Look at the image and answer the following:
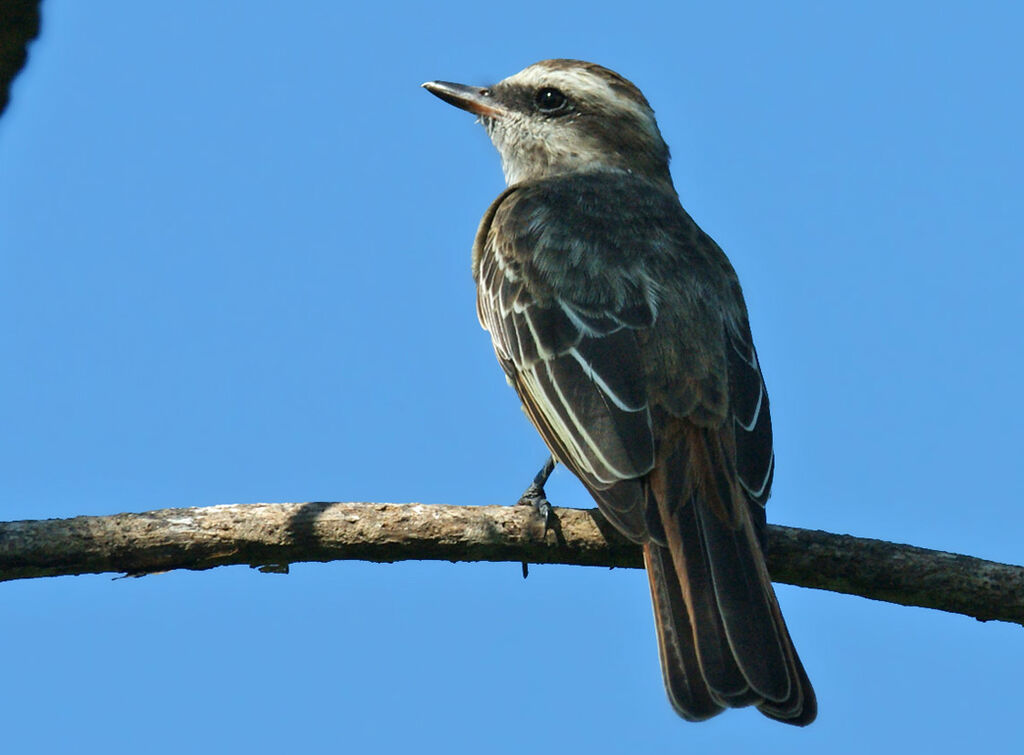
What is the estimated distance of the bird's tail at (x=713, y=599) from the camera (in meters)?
5.75

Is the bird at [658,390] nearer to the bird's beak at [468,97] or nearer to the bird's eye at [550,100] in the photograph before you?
the bird's eye at [550,100]

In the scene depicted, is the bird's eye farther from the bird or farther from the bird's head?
the bird

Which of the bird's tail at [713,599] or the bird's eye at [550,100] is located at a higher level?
the bird's eye at [550,100]

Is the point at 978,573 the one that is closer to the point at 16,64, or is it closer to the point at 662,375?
the point at 662,375

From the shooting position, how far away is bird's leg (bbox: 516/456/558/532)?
20.8 feet

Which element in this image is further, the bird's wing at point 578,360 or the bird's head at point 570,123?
the bird's head at point 570,123

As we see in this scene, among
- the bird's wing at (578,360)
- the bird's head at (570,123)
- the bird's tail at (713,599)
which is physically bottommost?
the bird's tail at (713,599)

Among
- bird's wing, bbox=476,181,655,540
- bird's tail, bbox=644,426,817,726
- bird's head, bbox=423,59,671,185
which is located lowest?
bird's tail, bbox=644,426,817,726

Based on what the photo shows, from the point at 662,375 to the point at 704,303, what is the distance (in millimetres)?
875

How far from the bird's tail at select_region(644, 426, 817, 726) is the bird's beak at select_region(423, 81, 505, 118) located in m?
3.99

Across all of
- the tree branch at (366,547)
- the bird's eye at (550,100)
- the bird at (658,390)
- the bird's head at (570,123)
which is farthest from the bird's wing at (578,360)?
the bird's eye at (550,100)

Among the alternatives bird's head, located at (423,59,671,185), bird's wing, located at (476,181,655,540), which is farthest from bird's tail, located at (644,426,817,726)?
bird's head, located at (423,59,671,185)

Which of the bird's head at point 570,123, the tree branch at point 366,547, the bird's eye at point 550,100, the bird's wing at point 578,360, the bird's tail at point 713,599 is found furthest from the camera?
the bird's eye at point 550,100

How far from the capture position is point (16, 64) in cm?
429
